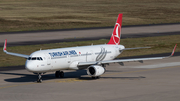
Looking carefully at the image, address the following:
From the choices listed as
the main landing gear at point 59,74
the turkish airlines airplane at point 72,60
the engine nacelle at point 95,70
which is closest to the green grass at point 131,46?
the main landing gear at point 59,74

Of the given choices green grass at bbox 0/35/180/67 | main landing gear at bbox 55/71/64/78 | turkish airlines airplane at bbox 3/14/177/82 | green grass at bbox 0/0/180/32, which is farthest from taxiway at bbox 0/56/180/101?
green grass at bbox 0/0/180/32

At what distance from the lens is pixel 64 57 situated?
45469 mm

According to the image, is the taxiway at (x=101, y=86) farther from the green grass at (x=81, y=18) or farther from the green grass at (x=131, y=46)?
the green grass at (x=81, y=18)

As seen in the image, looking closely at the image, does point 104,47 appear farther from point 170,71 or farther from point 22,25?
point 22,25

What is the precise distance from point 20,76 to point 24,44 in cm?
3502

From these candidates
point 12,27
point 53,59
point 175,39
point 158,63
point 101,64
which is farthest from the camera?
point 12,27

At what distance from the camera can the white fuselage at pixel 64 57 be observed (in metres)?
42.7

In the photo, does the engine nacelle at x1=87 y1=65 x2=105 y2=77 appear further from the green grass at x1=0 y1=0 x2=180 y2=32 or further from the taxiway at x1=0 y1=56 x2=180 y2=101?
the green grass at x1=0 y1=0 x2=180 y2=32

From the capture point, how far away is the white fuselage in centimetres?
4273

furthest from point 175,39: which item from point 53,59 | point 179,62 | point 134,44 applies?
point 53,59

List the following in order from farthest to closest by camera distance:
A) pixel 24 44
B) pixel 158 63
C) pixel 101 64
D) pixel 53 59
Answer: pixel 24 44
pixel 158 63
pixel 101 64
pixel 53 59

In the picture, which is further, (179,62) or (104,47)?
(179,62)

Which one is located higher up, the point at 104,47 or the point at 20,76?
the point at 104,47

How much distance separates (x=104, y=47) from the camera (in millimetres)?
52281
